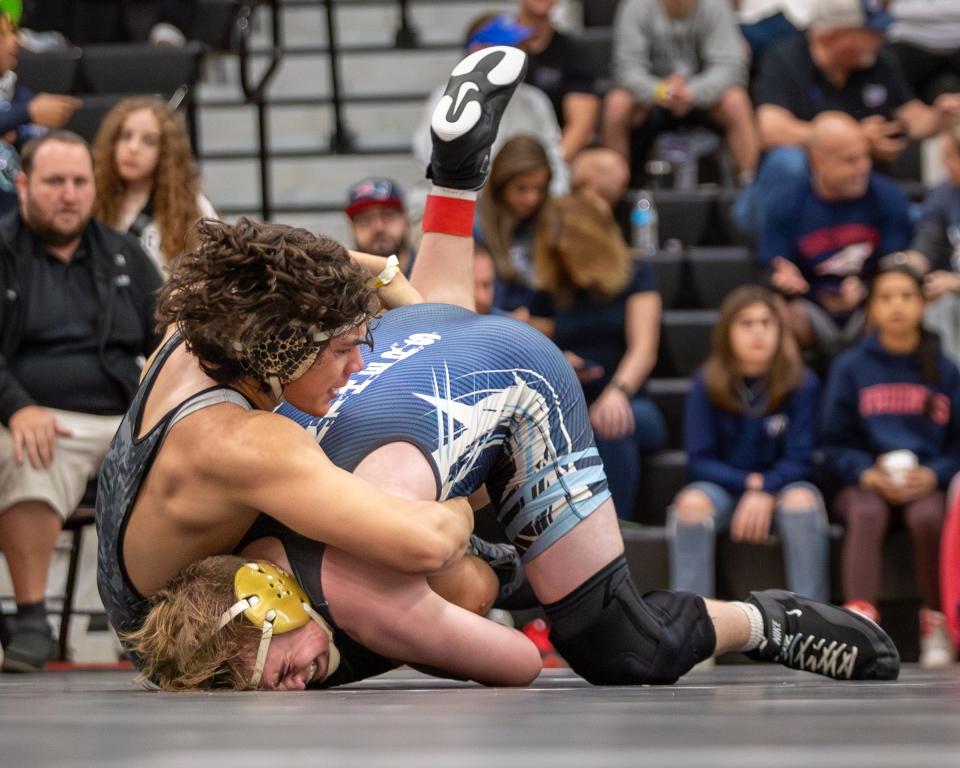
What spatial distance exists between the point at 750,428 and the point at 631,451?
344 mm

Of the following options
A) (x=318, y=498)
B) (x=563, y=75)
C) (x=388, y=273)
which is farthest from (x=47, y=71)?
(x=318, y=498)

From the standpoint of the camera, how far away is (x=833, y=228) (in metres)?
5.12

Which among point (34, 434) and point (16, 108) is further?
point (16, 108)

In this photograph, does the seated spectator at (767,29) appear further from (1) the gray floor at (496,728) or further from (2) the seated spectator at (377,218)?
(1) the gray floor at (496,728)

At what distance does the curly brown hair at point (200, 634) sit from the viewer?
2.33 metres

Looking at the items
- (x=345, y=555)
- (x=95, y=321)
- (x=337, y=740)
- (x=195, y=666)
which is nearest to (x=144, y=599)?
(x=195, y=666)

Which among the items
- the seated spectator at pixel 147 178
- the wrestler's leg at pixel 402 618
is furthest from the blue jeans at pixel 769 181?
the wrestler's leg at pixel 402 618

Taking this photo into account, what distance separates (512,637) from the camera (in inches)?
98.3

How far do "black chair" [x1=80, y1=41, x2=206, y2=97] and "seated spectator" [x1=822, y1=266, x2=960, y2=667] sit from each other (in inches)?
111

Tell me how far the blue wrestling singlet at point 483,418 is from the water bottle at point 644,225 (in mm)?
2979

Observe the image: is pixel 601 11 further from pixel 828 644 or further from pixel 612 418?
pixel 828 644

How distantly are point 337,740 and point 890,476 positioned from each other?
10.5 ft

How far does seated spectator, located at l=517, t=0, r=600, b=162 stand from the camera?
5906 mm

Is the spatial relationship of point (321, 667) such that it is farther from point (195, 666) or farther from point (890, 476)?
point (890, 476)
